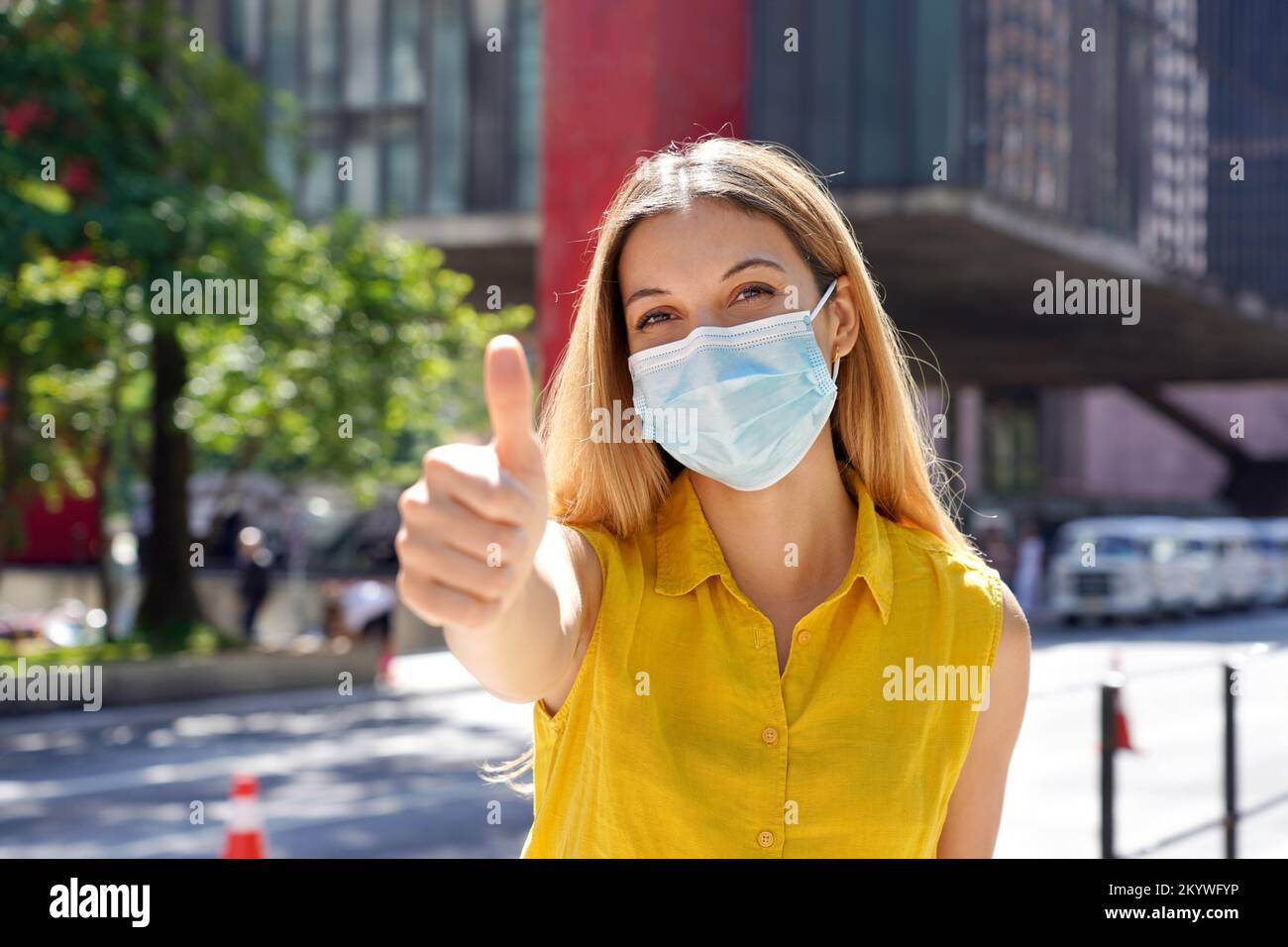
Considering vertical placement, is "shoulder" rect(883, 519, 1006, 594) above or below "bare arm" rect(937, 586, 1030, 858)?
above

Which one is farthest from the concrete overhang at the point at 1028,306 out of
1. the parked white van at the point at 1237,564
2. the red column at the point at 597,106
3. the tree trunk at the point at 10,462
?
the tree trunk at the point at 10,462

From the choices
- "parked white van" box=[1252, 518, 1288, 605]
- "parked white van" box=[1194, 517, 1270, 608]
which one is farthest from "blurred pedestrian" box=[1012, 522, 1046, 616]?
"parked white van" box=[1252, 518, 1288, 605]

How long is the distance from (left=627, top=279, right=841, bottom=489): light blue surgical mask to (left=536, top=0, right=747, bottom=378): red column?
756 inches

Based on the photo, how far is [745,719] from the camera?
2021 millimetres

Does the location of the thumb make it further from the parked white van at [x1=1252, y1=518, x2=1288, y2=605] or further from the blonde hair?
the parked white van at [x1=1252, y1=518, x2=1288, y2=605]

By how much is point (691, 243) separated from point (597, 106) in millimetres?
20899

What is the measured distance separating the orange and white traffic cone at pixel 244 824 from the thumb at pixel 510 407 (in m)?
4.81

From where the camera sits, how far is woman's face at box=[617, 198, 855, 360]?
84.4 inches

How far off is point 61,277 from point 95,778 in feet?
22.8

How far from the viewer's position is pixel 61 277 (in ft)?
55.5

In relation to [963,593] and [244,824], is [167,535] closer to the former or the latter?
[244,824]

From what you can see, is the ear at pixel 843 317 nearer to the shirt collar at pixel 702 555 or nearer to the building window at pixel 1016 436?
the shirt collar at pixel 702 555

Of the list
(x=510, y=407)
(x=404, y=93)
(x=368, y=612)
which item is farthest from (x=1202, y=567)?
(x=510, y=407)
